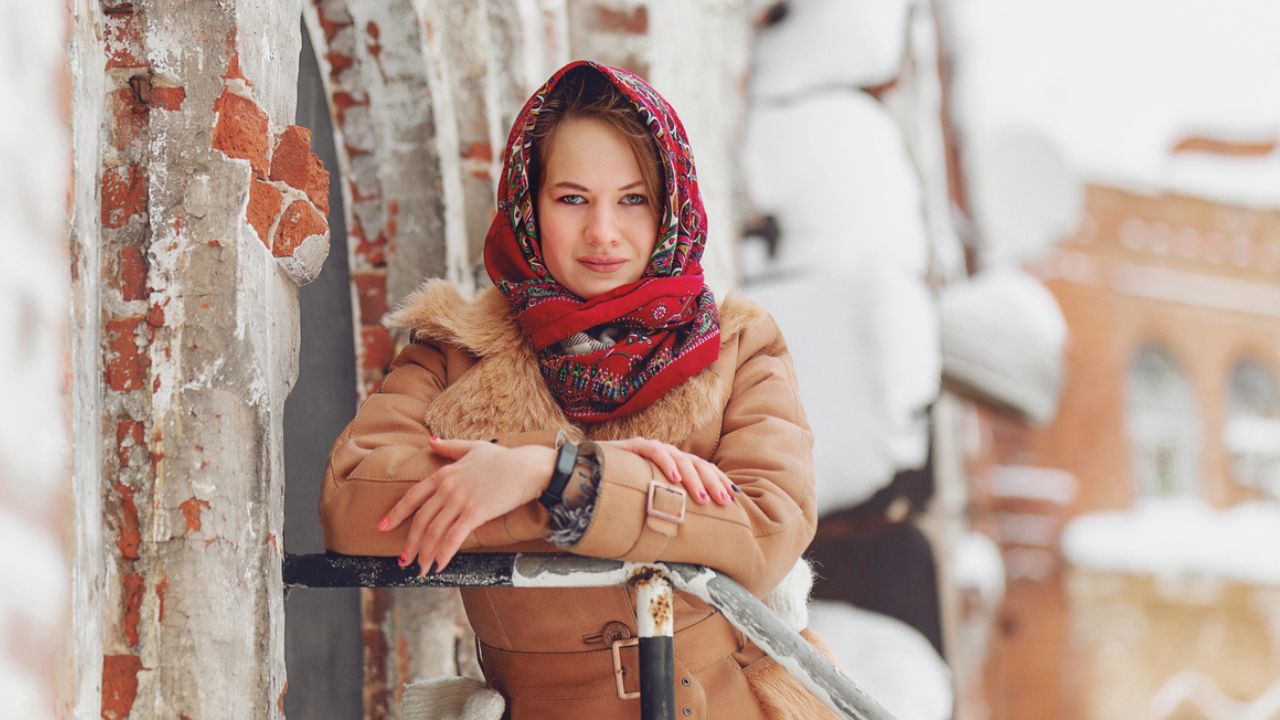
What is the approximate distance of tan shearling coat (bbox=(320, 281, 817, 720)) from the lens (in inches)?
56.1

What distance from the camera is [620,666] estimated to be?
5.10 feet

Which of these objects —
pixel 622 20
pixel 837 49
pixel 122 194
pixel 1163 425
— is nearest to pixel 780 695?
pixel 122 194

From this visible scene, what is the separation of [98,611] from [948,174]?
Result: 33.2 feet

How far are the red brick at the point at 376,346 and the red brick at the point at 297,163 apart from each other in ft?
3.10

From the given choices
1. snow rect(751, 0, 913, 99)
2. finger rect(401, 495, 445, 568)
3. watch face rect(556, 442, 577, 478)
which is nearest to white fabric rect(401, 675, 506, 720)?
finger rect(401, 495, 445, 568)

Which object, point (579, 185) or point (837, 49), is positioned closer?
point (579, 185)

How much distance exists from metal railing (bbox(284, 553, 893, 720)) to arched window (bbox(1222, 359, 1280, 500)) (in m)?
11.7

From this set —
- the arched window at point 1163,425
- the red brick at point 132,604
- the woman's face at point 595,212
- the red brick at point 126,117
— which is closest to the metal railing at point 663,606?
the red brick at point 132,604

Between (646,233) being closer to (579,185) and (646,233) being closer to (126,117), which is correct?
(579,185)

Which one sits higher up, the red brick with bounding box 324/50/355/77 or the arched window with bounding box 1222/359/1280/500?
the red brick with bounding box 324/50/355/77

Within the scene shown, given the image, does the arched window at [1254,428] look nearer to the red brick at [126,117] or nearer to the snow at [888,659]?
the snow at [888,659]

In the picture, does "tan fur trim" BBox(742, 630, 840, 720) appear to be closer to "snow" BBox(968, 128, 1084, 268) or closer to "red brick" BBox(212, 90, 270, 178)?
"red brick" BBox(212, 90, 270, 178)

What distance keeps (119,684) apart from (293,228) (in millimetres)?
619

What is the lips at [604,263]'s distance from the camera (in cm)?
171
